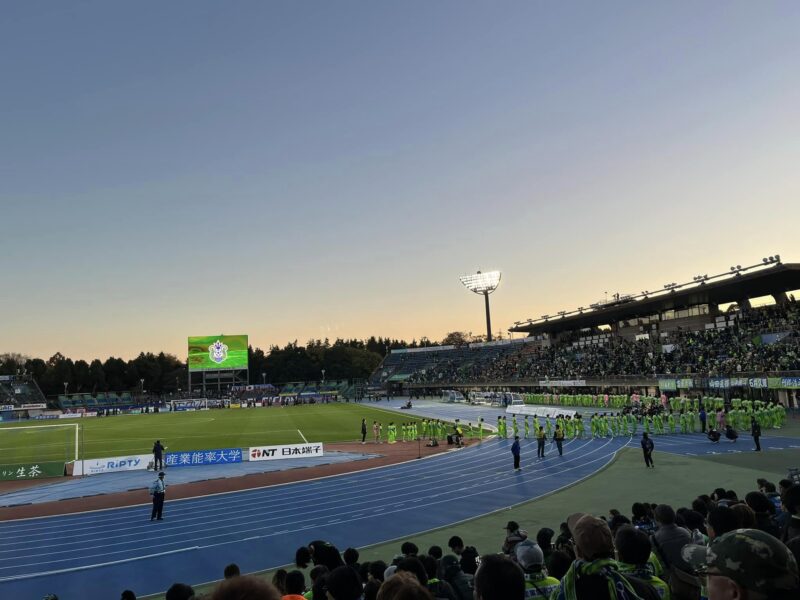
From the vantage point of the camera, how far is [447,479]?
66.3 feet

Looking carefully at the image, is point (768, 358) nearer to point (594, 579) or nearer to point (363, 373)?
point (594, 579)

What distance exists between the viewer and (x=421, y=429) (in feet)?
114

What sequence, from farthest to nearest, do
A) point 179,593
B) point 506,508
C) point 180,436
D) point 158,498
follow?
point 180,436
point 158,498
point 506,508
point 179,593

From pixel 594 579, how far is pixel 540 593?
1.21 metres

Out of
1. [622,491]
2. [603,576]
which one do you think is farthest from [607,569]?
[622,491]

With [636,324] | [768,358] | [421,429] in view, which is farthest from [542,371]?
[421,429]

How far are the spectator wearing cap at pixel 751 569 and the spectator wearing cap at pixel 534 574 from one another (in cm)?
252

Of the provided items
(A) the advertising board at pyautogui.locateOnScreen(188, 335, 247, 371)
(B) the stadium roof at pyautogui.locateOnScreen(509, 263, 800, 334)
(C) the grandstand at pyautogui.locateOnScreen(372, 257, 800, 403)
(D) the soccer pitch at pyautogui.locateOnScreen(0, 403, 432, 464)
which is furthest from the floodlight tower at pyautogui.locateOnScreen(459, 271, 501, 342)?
(D) the soccer pitch at pyautogui.locateOnScreen(0, 403, 432, 464)

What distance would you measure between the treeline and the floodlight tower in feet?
140

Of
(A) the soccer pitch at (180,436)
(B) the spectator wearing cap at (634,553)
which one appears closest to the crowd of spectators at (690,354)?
(A) the soccer pitch at (180,436)

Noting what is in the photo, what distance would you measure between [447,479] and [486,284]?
84.5m

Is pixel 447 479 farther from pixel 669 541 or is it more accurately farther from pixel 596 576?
pixel 596 576

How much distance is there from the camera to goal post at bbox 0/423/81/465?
30.2m

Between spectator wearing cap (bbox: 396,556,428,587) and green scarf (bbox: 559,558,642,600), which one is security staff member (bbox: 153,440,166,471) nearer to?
spectator wearing cap (bbox: 396,556,428,587)
